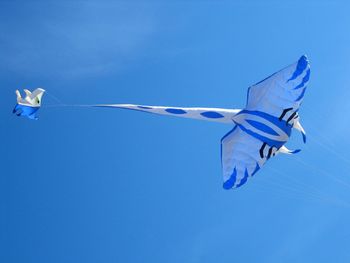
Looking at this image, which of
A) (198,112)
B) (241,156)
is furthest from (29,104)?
(241,156)

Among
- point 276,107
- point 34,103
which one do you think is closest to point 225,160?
point 276,107

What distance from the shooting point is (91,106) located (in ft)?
84.8

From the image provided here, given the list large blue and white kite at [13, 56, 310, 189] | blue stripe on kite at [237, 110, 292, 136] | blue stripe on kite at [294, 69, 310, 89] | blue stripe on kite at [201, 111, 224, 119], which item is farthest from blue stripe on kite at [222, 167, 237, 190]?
blue stripe on kite at [294, 69, 310, 89]

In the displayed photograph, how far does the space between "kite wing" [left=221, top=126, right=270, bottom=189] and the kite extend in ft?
40.7

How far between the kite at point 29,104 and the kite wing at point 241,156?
12395 millimetres

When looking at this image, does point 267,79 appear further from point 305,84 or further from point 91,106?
point 91,106

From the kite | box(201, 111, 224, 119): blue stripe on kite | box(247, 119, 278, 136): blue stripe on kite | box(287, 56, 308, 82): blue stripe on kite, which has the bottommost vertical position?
box(247, 119, 278, 136): blue stripe on kite

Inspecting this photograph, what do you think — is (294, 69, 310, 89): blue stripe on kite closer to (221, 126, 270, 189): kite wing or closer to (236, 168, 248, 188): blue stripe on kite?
(221, 126, 270, 189): kite wing

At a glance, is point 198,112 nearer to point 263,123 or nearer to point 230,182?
point 263,123

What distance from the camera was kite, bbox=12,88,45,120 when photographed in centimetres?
3011

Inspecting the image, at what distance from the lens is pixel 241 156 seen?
2475 centimetres

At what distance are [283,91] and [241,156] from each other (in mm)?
3852

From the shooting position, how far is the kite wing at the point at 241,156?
950 inches

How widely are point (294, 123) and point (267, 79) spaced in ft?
9.11
